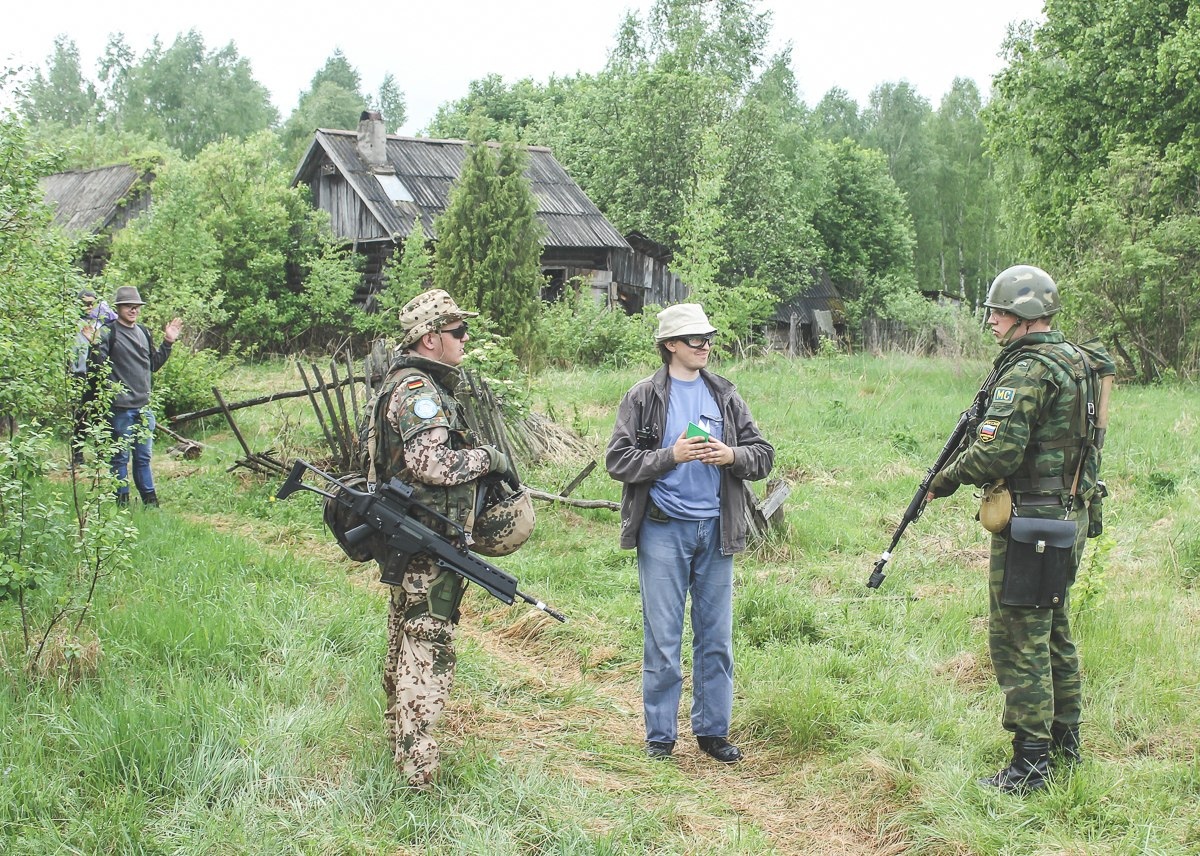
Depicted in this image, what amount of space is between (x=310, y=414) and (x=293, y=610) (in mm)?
5876

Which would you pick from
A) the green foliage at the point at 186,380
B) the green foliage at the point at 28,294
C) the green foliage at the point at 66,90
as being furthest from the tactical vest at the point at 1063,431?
the green foliage at the point at 66,90

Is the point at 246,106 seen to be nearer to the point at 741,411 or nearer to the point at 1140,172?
the point at 1140,172

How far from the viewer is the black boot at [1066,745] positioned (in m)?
4.04

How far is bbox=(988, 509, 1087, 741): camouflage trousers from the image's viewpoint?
388 cm

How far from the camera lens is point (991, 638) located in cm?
405

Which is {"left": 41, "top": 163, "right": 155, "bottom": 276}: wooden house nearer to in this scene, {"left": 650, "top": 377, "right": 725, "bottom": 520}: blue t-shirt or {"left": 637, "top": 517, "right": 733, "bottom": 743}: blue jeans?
{"left": 650, "top": 377, "right": 725, "bottom": 520}: blue t-shirt

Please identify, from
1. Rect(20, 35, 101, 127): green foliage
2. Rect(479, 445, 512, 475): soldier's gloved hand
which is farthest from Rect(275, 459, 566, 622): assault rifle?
Rect(20, 35, 101, 127): green foliage

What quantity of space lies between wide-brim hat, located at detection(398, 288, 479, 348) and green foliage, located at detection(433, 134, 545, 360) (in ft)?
40.0

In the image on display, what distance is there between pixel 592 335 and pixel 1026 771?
15.1 meters

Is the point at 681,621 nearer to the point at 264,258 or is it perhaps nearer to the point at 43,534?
the point at 43,534

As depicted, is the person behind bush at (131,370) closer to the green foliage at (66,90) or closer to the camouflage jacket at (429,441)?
the camouflage jacket at (429,441)

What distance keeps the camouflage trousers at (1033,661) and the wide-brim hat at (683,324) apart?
4.91ft

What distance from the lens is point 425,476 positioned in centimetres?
384

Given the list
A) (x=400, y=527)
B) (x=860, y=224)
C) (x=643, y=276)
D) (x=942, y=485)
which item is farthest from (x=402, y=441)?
(x=860, y=224)
